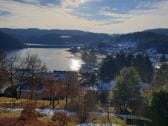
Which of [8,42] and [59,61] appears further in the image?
[8,42]

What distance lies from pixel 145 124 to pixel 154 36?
6061 inches

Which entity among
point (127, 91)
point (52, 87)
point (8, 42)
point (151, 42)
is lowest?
point (52, 87)

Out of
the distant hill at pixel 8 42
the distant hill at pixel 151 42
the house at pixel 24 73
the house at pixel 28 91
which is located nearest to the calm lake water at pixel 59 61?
the distant hill at pixel 8 42

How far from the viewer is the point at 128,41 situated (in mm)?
195250

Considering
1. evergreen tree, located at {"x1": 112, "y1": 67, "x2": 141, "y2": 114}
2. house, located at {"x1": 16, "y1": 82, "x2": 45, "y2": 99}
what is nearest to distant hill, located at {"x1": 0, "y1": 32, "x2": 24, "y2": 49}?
house, located at {"x1": 16, "y1": 82, "x2": 45, "y2": 99}

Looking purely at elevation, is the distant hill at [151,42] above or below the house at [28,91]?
above

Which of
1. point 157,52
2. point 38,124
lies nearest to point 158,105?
point 38,124

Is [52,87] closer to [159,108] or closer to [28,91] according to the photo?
[28,91]

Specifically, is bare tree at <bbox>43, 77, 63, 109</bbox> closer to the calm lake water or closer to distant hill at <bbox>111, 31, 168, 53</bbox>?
the calm lake water

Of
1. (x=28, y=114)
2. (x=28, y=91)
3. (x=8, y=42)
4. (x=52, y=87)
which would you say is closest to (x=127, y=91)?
(x=52, y=87)

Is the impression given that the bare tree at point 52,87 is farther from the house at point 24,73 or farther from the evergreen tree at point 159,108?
the evergreen tree at point 159,108

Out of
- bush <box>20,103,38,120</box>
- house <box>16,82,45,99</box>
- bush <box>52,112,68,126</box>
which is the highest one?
bush <box>20,103,38,120</box>

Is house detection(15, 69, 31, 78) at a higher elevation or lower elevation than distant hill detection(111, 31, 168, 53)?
lower

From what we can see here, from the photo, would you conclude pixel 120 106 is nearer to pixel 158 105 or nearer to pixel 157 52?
pixel 158 105
